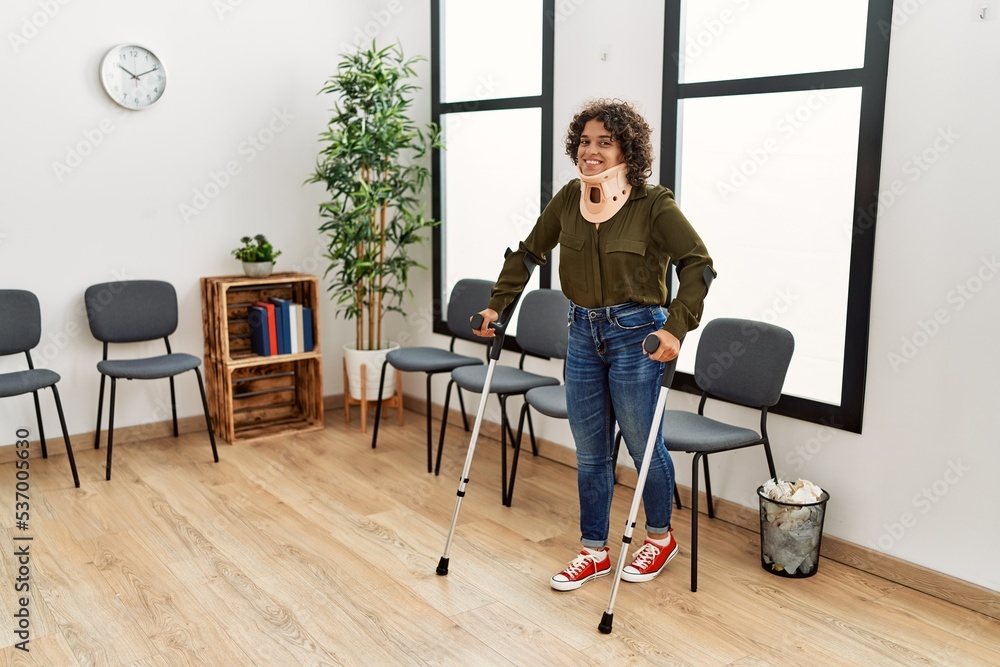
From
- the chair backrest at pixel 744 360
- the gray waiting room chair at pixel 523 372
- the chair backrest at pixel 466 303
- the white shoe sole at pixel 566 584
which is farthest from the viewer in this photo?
the chair backrest at pixel 466 303

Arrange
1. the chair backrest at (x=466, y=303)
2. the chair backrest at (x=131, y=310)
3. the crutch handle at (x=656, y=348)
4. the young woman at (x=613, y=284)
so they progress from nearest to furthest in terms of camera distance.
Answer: the crutch handle at (x=656, y=348), the young woman at (x=613, y=284), the chair backrest at (x=131, y=310), the chair backrest at (x=466, y=303)

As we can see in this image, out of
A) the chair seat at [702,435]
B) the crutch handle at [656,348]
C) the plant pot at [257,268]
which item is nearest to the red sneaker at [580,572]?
the chair seat at [702,435]

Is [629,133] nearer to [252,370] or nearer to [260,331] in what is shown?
[260,331]

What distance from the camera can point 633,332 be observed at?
2615 millimetres

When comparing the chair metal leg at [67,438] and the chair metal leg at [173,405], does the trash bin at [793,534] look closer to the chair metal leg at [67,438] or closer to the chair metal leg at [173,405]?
the chair metal leg at [67,438]

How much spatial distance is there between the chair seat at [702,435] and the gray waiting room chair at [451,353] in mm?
1257

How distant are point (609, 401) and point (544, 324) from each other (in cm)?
118

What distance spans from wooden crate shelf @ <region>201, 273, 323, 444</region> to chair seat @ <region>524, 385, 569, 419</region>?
1.50m

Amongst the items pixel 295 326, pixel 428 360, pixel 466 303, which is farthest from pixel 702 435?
pixel 295 326

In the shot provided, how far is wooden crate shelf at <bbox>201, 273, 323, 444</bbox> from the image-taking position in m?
4.41

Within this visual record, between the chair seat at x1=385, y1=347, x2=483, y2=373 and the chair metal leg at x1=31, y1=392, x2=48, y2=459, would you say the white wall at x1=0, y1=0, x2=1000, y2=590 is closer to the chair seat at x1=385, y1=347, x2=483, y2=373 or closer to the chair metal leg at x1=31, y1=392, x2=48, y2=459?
the chair metal leg at x1=31, y1=392, x2=48, y2=459

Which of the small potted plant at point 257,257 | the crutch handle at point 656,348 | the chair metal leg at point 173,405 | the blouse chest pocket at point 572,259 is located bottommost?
the chair metal leg at point 173,405

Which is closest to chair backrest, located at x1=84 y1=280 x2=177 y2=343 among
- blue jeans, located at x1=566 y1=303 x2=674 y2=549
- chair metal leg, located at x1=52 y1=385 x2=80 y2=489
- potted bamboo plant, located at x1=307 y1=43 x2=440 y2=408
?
chair metal leg, located at x1=52 y1=385 x2=80 y2=489

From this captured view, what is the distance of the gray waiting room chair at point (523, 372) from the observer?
3.68 m
